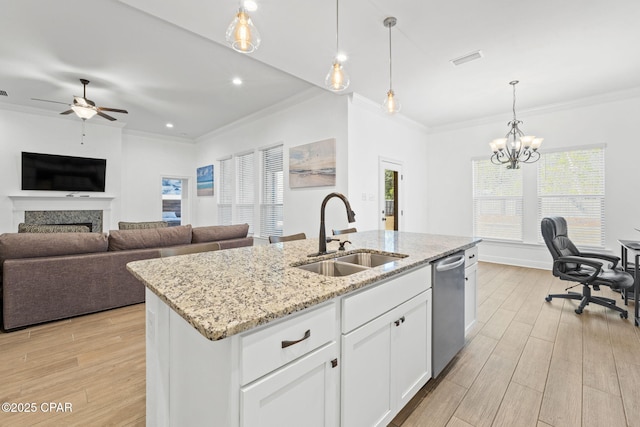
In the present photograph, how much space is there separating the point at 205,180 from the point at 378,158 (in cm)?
510

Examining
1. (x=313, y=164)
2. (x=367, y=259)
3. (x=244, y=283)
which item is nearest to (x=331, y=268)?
(x=367, y=259)

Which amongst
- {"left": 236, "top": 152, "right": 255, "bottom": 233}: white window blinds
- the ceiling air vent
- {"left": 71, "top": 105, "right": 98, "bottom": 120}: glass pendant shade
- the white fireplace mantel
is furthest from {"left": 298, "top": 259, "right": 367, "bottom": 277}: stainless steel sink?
the white fireplace mantel

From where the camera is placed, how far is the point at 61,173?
5898 mm

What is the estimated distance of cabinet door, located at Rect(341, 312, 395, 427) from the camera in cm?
114

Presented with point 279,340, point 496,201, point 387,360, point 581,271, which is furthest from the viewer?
point 496,201

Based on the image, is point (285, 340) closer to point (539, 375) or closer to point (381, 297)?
point (381, 297)

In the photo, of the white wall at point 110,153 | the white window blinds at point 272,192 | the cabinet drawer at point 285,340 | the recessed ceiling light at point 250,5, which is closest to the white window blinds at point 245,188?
the white window blinds at point 272,192

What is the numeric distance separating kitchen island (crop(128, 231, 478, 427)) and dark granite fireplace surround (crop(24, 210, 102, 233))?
635 centimetres

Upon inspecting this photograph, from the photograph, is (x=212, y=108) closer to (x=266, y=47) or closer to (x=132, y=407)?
(x=266, y=47)

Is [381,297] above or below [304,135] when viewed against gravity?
below

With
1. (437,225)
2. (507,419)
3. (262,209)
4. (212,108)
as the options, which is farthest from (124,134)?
(507,419)

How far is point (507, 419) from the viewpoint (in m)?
1.56

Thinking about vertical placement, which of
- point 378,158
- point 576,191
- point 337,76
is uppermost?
point 337,76

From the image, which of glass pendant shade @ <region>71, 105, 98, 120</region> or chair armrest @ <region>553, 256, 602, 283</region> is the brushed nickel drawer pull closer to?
chair armrest @ <region>553, 256, 602, 283</region>
